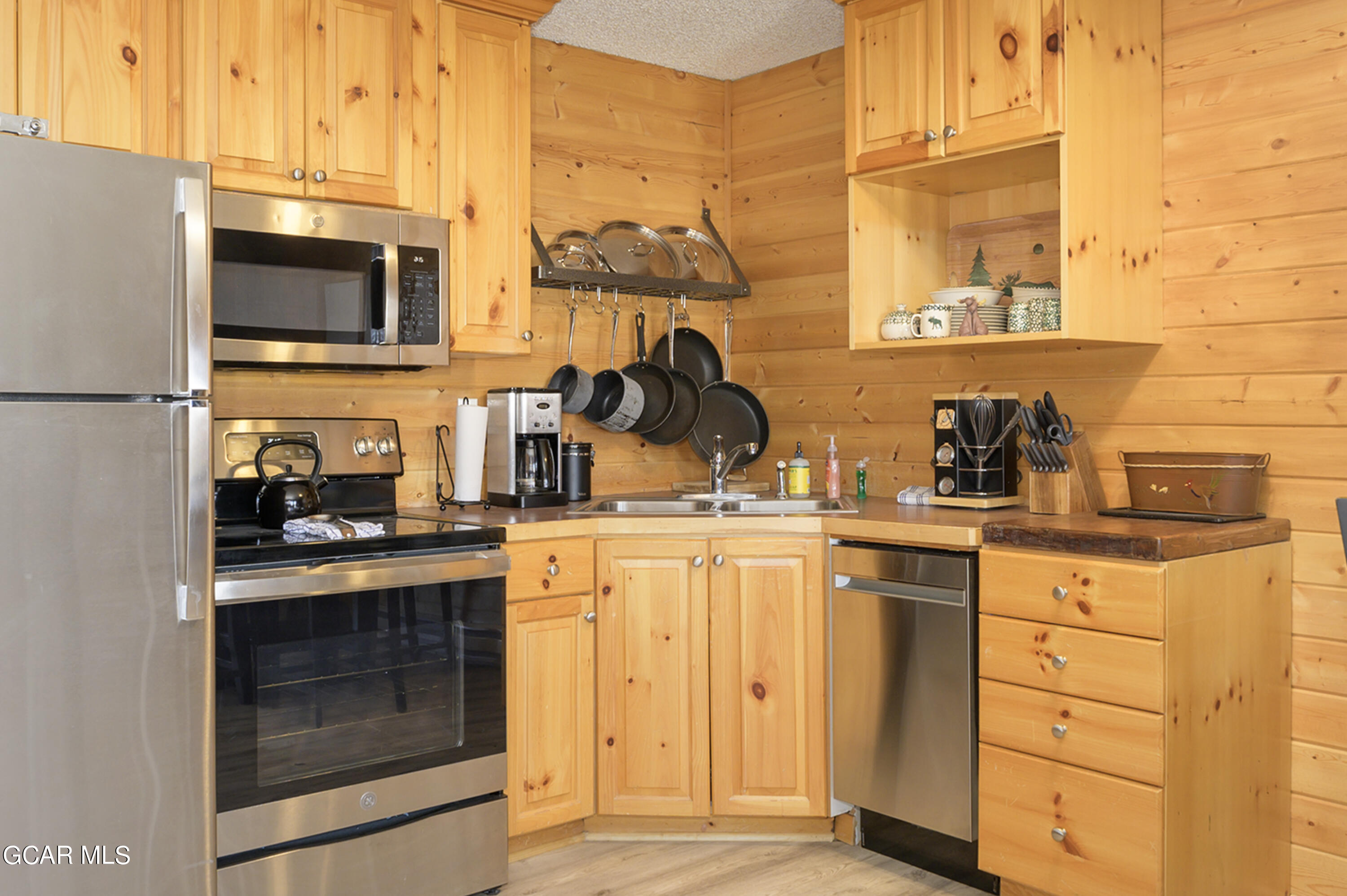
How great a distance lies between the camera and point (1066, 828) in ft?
7.76

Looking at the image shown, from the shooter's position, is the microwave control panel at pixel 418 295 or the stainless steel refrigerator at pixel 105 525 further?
the microwave control panel at pixel 418 295

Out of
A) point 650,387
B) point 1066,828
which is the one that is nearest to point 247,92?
point 650,387

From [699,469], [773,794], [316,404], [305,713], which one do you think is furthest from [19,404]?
[699,469]

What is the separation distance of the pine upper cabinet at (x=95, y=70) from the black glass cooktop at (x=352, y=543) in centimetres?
90

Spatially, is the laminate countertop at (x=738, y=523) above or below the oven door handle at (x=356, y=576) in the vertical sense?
above

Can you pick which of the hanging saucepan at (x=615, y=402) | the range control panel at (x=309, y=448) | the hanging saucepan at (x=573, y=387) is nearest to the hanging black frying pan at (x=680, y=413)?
the hanging saucepan at (x=615, y=402)

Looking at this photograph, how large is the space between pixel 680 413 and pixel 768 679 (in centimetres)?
109

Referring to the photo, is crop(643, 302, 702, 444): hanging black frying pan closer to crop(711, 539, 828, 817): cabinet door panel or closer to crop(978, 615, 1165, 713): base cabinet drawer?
crop(711, 539, 828, 817): cabinet door panel

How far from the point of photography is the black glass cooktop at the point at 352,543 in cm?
225

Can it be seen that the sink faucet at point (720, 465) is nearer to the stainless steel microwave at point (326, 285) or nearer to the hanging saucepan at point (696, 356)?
the hanging saucepan at point (696, 356)

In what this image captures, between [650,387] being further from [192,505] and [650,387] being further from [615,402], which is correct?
[192,505]

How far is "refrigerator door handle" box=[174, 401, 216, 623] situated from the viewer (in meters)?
2.08

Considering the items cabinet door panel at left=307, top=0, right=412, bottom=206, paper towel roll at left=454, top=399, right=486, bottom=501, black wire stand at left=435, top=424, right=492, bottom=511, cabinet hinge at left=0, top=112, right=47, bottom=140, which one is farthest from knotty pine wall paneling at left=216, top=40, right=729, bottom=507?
cabinet hinge at left=0, top=112, right=47, bottom=140

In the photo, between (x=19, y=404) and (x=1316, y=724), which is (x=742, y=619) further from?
(x=19, y=404)
